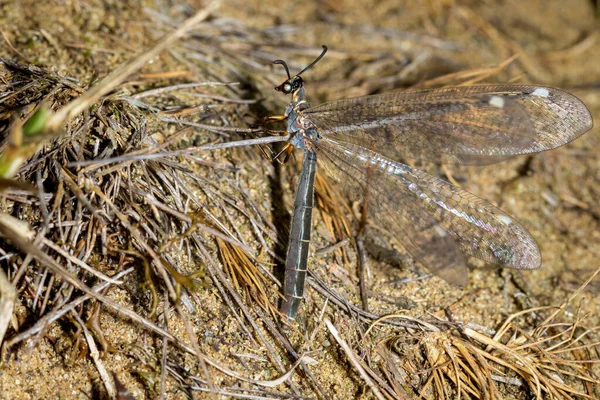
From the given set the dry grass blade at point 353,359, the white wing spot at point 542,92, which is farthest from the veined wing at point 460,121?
the dry grass blade at point 353,359

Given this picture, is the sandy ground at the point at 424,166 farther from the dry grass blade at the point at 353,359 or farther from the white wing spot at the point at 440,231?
the white wing spot at the point at 440,231

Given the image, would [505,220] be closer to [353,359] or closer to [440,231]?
[440,231]

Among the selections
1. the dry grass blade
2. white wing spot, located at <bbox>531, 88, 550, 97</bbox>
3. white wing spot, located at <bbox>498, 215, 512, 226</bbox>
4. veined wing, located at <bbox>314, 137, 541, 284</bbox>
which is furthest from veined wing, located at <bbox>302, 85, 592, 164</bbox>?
the dry grass blade

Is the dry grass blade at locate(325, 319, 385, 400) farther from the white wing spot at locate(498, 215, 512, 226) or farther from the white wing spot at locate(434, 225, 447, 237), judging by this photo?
the white wing spot at locate(498, 215, 512, 226)

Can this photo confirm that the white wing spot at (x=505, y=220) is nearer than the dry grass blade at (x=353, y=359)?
No

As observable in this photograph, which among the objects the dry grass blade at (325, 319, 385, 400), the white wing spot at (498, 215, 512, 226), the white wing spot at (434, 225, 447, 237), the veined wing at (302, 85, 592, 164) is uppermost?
the veined wing at (302, 85, 592, 164)

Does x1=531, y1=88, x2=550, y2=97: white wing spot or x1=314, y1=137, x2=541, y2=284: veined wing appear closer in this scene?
x1=314, y1=137, x2=541, y2=284: veined wing

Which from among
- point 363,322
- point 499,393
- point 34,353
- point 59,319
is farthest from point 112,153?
point 499,393

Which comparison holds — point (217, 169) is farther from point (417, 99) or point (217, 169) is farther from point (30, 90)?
point (417, 99)
